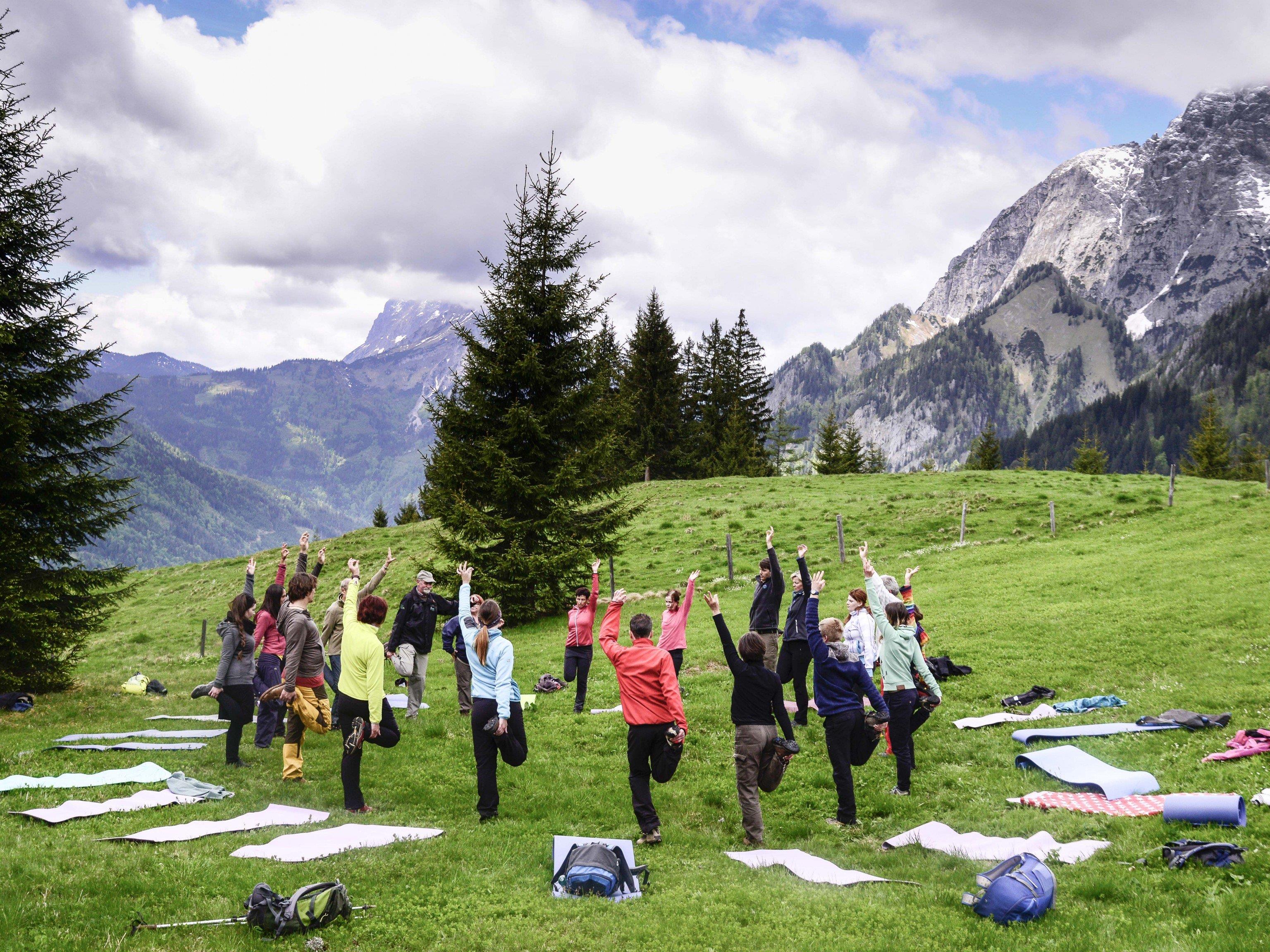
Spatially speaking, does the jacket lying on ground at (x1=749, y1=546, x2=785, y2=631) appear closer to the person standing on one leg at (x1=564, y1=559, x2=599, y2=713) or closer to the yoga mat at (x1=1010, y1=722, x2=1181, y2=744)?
the person standing on one leg at (x1=564, y1=559, x2=599, y2=713)

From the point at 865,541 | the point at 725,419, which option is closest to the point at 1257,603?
the point at 865,541

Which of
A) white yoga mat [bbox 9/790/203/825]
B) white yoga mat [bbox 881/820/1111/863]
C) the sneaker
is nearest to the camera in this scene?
white yoga mat [bbox 881/820/1111/863]

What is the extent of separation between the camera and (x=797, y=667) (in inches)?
556

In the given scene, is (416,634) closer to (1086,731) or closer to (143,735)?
(143,735)

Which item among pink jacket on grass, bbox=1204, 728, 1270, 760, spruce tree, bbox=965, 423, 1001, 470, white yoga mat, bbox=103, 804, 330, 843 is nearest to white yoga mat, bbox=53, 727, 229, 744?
white yoga mat, bbox=103, 804, 330, 843

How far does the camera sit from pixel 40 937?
5.92 meters

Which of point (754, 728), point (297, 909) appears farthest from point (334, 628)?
point (754, 728)

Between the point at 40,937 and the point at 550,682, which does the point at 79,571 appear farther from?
the point at 40,937

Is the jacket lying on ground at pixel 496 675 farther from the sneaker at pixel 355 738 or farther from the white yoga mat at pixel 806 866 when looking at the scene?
the white yoga mat at pixel 806 866

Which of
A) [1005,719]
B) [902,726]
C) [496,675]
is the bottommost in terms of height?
[1005,719]

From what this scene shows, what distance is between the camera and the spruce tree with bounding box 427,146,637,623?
2666cm

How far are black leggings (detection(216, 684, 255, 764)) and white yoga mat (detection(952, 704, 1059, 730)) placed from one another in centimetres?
1275

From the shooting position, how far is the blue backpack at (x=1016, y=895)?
21.9 ft

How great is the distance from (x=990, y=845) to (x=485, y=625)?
6853mm
